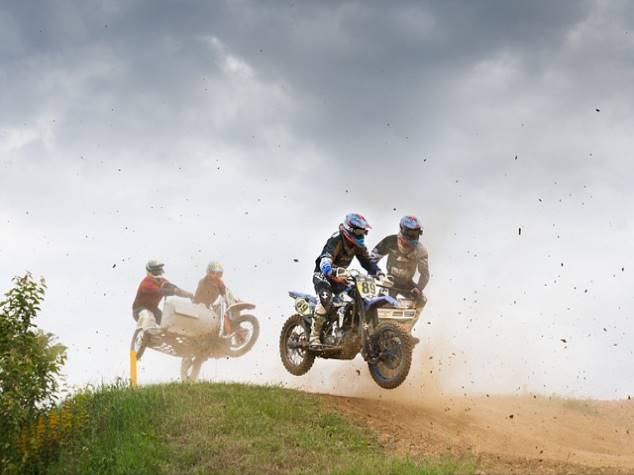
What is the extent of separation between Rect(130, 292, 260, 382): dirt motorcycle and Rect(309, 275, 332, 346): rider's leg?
6.73m

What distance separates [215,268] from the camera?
2362 cm

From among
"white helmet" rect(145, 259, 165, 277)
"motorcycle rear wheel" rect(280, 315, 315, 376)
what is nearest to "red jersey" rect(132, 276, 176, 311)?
"white helmet" rect(145, 259, 165, 277)

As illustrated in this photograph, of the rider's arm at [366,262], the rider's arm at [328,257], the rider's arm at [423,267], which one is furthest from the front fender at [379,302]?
the rider's arm at [423,267]

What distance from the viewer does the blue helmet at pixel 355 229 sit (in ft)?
52.3

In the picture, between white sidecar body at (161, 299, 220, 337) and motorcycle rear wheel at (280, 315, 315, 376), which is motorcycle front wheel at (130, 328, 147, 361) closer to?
white sidecar body at (161, 299, 220, 337)

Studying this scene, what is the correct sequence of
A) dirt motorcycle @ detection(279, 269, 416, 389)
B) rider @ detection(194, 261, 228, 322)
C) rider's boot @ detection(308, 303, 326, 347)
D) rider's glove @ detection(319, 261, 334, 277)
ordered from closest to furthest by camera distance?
dirt motorcycle @ detection(279, 269, 416, 389) < rider's glove @ detection(319, 261, 334, 277) < rider's boot @ detection(308, 303, 326, 347) < rider @ detection(194, 261, 228, 322)

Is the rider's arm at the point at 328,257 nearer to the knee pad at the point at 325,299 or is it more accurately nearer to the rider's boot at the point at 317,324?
the knee pad at the point at 325,299

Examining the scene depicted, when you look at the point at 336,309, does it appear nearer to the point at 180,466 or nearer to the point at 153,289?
the point at 180,466

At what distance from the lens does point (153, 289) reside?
2388 centimetres

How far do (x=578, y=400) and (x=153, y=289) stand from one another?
13063mm

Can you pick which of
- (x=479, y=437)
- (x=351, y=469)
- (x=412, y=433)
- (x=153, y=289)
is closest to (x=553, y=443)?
(x=479, y=437)

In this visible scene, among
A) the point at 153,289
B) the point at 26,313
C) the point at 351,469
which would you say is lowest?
the point at 351,469

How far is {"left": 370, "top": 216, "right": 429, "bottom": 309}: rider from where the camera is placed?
18.6 metres

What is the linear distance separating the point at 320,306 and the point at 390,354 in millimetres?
1819
